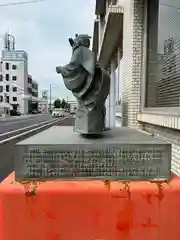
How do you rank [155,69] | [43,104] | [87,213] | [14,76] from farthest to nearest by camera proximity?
[43,104]
[14,76]
[155,69]
[87,213]

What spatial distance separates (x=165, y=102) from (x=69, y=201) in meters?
3.60

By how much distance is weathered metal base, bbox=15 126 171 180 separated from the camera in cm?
306

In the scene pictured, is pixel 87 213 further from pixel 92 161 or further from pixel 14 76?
pixel 14 76

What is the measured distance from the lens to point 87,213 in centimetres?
296

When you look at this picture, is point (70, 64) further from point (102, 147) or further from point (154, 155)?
point (154, 155)

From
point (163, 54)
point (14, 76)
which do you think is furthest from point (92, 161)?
point (14, 76)

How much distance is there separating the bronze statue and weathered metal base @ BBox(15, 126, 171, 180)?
1.96 ft

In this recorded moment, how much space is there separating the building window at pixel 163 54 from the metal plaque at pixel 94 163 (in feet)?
7.42

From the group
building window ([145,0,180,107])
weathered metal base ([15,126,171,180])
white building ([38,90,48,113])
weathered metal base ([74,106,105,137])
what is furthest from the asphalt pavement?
white building ([38,90,48,113])

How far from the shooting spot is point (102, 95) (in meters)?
3.61

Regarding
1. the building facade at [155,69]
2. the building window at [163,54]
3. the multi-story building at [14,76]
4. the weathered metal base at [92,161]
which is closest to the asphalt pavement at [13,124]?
the building facade at [155,69]

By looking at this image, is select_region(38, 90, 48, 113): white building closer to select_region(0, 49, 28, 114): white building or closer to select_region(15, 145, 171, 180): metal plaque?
select_region(0, 49, 28, 114): white building

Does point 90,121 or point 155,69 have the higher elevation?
point 155,69

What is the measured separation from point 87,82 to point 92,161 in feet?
2.84
